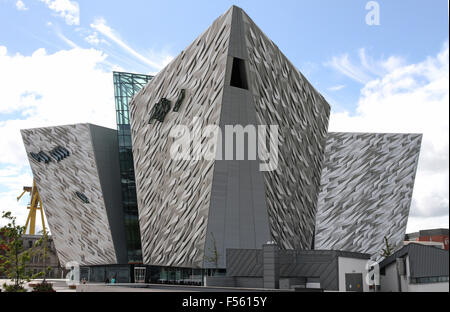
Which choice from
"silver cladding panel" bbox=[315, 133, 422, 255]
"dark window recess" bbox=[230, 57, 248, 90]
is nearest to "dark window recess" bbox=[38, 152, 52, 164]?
"dark window recess" bbox=[230, 57, 248, 90]

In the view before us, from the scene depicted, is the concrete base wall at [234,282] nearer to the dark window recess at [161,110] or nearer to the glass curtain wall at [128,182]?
the dark window recess at [161,110]

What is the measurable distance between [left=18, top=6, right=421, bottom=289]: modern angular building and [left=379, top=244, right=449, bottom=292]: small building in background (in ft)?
15.2

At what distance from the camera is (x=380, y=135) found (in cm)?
5444

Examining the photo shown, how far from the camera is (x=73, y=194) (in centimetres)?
5222

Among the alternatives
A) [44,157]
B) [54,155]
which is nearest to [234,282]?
[54,155]

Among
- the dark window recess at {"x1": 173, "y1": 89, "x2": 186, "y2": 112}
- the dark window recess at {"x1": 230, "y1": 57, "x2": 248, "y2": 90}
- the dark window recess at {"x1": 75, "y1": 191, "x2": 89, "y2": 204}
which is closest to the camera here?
the dark window recess at {"x1": 230, "y1": 57, "x2": 248, "y2": 90}

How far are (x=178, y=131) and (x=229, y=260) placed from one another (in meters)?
12.7

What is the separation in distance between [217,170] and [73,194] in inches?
1037

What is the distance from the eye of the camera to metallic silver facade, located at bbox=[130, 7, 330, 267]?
3309 centimetres

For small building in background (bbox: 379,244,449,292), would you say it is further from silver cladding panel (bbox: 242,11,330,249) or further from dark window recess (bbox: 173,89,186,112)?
dark window recess (bbox: 173,89,186,112)

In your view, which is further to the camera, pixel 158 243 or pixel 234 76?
pixel 158 243

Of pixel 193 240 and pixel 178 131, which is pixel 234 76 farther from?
pixel 193 240
